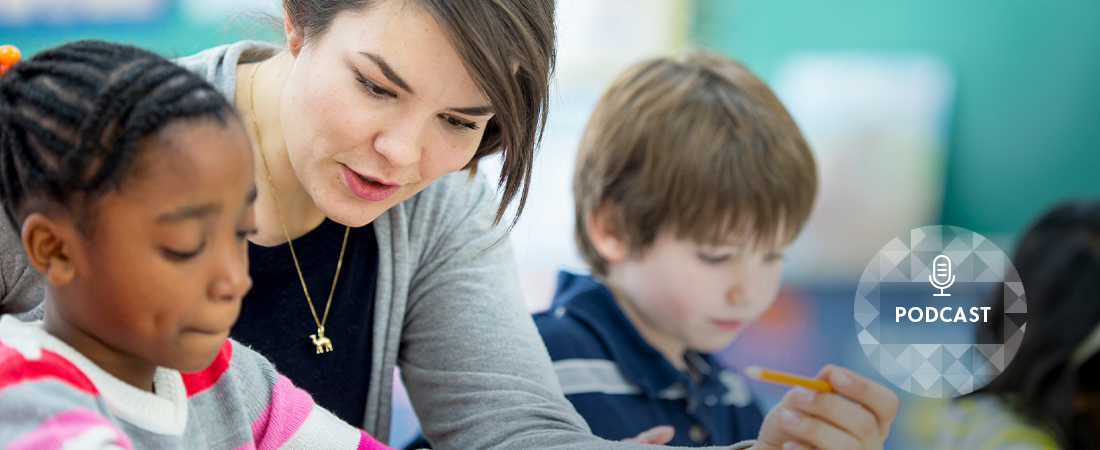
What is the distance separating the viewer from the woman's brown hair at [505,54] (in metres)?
0.81

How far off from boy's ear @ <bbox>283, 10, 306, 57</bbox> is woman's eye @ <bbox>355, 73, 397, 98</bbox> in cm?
12

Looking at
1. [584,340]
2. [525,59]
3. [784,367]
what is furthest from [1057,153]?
[525,59]

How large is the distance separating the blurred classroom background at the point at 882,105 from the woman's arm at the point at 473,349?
1686mm

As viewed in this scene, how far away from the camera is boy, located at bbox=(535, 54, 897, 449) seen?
4.25ft

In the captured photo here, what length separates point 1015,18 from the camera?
2.92 metres

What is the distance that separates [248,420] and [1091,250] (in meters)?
1.53

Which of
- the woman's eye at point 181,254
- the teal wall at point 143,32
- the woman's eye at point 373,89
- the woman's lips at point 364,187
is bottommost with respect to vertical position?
the teal wall at point 143,32

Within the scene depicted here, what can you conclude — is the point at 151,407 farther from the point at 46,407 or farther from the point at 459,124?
the point at 459,124

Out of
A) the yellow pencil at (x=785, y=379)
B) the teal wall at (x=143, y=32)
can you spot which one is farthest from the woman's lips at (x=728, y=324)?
the teal wall at (x=143, y=32)

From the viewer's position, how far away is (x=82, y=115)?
52 cm

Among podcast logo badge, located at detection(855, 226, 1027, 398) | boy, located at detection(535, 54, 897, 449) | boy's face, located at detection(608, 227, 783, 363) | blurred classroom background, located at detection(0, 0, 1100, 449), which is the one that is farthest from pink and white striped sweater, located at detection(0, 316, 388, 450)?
blurred classroom background, located at detection(0, 0, 1100, 449)

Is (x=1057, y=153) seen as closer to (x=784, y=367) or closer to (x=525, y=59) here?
(x=784, y=367)

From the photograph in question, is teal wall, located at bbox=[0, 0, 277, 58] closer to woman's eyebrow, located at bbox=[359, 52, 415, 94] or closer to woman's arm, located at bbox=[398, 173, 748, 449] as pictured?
woman's arm, located at bbox=[398, 173, 748, 449]

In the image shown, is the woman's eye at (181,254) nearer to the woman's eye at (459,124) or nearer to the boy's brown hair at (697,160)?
the woman's eye at (459,124)
